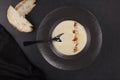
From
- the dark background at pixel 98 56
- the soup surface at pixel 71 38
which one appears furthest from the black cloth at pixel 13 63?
the soup surface at pixel 71 38

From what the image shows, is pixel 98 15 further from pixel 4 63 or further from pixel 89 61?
pixel 4 63

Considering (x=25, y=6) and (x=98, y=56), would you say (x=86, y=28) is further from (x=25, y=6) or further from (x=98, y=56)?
(x=25, y=6)

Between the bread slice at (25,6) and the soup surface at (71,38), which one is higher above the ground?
the bread slice at (25,6)

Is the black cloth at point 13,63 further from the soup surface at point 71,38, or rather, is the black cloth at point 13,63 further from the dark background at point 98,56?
the soup surface at point 71,38

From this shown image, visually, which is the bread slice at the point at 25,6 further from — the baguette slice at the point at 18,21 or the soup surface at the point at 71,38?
the soup surface at the point at 71,38

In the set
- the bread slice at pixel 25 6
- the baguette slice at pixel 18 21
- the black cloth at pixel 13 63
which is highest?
the bread slice at pixel 25 6

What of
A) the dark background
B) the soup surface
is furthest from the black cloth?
the soup surface
